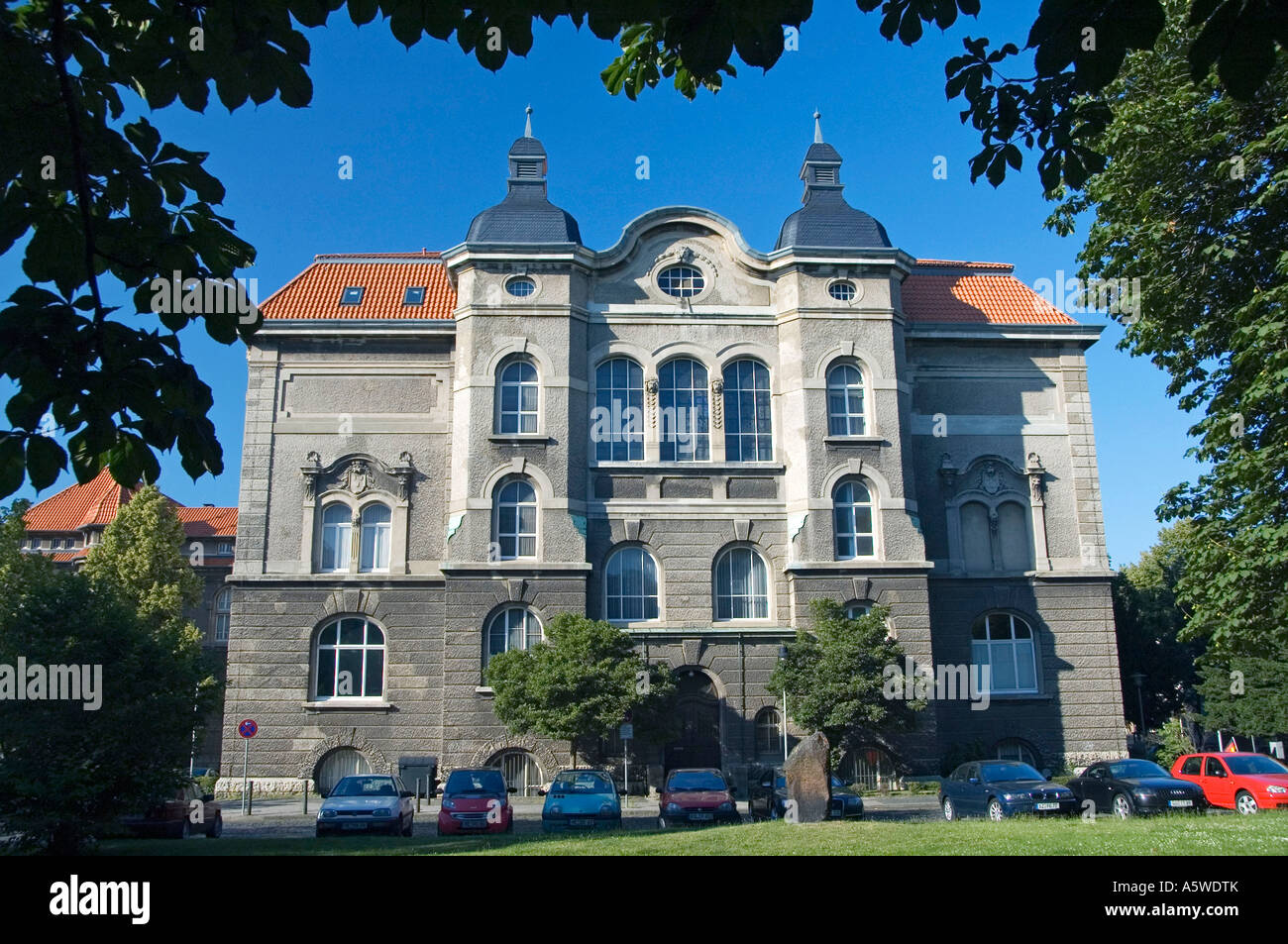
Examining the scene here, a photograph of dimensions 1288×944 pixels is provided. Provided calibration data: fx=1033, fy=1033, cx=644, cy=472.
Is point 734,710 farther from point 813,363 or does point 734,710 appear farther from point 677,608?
point 813,363

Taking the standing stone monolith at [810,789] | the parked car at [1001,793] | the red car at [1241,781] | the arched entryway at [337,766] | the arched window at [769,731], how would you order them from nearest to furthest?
1. the standing stone monolith at [810,789]
2. the parked car at [1001,793]
3. the red car at [1241,781]
4. the arched window at [769,731]
5. the arched entryway at [337,766]

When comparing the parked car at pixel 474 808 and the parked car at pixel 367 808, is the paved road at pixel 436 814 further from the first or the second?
the parked car at pixel 367 808

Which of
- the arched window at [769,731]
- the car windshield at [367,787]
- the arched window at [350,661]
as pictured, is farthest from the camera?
the arched window at [350,661]

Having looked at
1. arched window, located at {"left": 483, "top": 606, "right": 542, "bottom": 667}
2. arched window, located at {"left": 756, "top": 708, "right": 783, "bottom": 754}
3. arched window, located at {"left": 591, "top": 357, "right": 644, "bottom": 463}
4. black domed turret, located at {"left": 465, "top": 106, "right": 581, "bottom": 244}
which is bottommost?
arched window, located at {"left": 756, "top": 708, "right": 783, "bottom": 754}

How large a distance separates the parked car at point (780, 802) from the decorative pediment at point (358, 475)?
14423 mm

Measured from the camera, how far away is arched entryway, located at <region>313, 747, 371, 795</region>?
30.0 metres

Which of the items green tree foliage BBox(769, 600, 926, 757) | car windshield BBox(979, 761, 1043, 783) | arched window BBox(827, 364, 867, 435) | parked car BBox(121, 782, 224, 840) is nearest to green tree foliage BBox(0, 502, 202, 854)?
parked car BBox(121, 782, 224, 840)

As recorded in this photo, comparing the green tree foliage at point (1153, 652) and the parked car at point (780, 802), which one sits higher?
the green tree foliage at point (1153, 652)

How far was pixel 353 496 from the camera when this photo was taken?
32031 mm

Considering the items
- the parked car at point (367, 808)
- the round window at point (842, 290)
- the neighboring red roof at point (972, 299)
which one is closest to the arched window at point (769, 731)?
the parked car at point (367, 808)

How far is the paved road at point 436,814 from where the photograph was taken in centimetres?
2325

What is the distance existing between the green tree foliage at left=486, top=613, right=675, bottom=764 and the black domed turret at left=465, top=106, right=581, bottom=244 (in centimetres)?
1199

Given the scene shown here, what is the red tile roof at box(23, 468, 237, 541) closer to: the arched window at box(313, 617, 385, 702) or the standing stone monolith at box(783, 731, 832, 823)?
the arched window at box(313, 617, 385, 702)

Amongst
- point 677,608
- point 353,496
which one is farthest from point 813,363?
point 353,496
